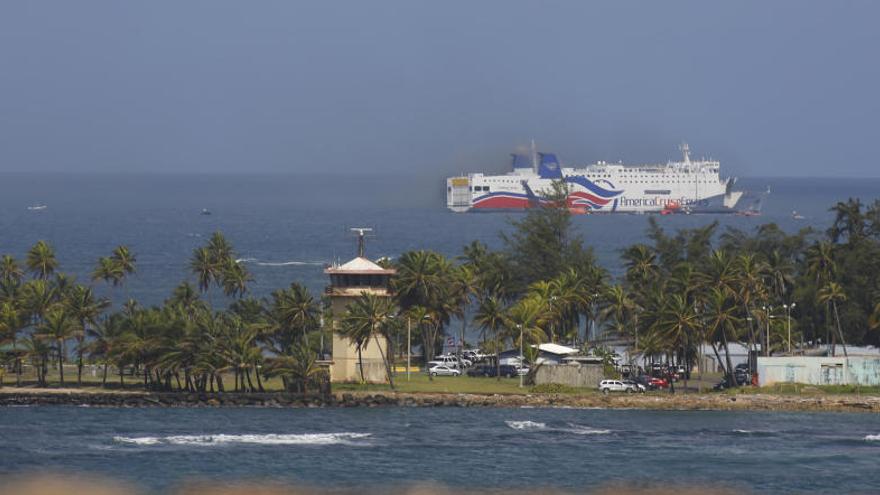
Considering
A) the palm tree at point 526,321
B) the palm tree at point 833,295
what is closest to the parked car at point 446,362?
the palm tree at point 526,321

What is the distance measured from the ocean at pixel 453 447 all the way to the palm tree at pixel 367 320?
4.04 metres

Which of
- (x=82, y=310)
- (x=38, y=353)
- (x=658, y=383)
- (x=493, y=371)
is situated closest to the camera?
(x=38, y=353)

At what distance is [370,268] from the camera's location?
7669cm

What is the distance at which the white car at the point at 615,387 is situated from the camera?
248 ft

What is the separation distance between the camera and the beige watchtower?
76312 millimetres

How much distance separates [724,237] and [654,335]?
31532 mm

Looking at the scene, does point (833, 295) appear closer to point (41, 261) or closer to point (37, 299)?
point (37, 299)

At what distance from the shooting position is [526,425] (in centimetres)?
6644

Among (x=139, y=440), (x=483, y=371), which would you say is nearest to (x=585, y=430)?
(x=483, y=371)

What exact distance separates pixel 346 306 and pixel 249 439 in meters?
15.3

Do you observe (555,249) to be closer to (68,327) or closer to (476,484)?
(68,327)

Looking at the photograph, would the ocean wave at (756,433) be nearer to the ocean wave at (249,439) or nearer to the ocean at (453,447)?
the ocean at (453,447)

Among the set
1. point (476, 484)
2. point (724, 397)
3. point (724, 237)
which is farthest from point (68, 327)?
point (724, 237)

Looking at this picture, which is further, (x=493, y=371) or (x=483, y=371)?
(x=483, y=371)
